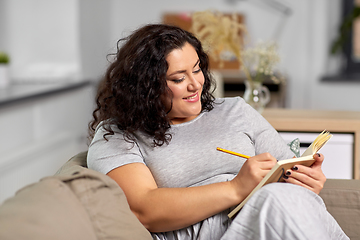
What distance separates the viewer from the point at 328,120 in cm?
193

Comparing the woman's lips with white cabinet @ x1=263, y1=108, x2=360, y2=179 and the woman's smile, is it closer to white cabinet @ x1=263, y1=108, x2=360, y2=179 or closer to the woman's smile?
the woman's smile

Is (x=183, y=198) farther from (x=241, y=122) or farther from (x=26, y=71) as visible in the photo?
(x=26, y=71)

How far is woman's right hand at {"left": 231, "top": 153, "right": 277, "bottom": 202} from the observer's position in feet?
3.49

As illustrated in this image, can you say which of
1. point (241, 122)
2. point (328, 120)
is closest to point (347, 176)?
point (328, 120)

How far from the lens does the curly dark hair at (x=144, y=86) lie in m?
1.20

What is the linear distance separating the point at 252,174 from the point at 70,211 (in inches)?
18.4

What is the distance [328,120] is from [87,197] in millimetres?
1368

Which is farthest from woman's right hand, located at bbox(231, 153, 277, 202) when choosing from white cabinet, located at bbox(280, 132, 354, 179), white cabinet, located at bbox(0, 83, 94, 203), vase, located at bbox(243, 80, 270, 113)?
A: white cabinet, located at bbox(0, 83, 94, 203)

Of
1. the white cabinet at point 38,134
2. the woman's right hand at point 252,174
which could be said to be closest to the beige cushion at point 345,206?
the woman's right hand at point 252,174

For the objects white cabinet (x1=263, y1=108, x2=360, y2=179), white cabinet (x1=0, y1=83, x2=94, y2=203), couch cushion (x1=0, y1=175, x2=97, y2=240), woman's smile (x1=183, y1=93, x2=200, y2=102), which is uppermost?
woman's smile (x1=183, y1=93, x2=200, y2=102)

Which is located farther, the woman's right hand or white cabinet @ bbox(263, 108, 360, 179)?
white cabinet @ bbox(263, 108, 360, 179)

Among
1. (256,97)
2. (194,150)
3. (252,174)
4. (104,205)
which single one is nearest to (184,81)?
(194,150)

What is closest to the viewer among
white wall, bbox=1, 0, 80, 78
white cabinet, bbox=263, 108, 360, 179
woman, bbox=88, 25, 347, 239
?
woman, bbox=88, 25, 347, 239

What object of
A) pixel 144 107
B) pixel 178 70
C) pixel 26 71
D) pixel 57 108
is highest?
pixel 178 70
